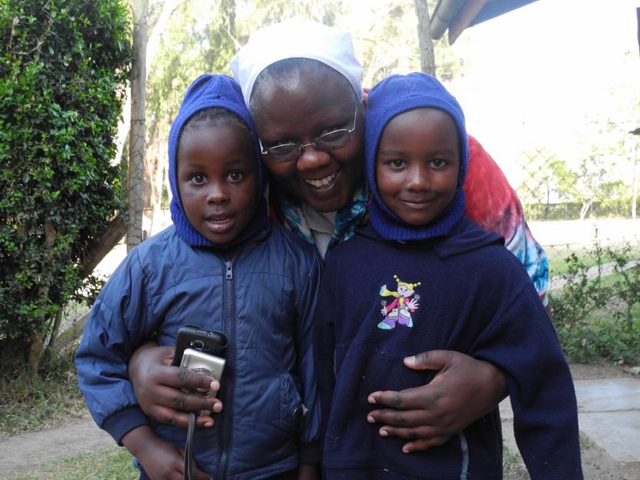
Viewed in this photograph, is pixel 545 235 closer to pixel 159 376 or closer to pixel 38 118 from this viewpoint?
pixel 38 118

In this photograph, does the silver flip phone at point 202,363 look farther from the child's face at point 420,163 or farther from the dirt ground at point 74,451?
the dirt ground at point 74,451

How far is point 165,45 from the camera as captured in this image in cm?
2230

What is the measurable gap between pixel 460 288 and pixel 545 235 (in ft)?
50.5

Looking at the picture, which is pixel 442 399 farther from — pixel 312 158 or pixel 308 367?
pixel 312 158

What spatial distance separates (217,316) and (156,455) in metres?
0.38

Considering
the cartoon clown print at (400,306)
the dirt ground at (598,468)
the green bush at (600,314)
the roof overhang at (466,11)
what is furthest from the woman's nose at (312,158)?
the green bush at (600,314)

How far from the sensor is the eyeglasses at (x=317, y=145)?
173 centimetres

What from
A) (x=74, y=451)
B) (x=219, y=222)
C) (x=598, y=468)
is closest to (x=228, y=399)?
(x=219, y=222)

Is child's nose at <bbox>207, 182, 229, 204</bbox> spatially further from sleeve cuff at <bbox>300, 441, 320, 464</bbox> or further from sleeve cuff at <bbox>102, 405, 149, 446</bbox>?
sleeve cuff at <bbox>300, 441, 320, 464</bbox>

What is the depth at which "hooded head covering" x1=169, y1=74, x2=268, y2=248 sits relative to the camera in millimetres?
1811

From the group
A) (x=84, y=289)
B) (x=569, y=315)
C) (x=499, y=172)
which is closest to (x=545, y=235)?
(x=569, y=315)

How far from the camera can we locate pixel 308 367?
188 centimetres

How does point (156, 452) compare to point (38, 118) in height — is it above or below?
below

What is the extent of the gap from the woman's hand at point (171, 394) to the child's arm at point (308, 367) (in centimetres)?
28
